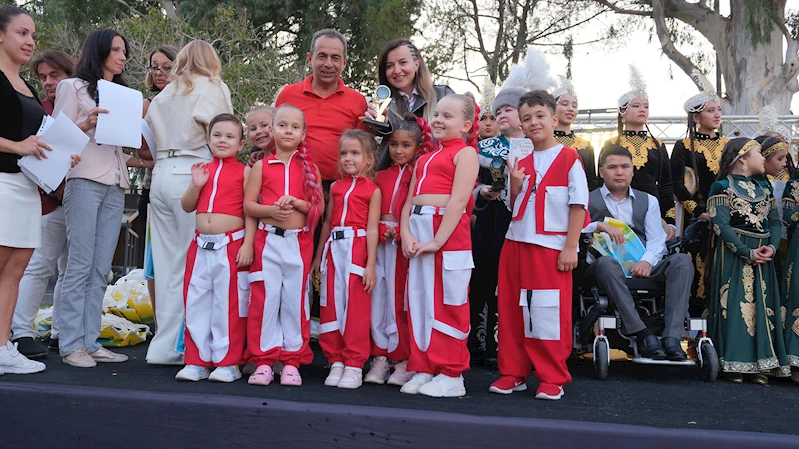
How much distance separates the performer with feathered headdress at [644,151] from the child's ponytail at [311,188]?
2.36 m

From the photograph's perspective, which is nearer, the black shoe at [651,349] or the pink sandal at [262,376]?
the pink sandal at [262,376]

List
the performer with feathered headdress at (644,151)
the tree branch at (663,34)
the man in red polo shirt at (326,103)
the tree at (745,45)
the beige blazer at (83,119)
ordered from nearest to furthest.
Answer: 1. the beige blazer at (83,119)
2. the man in red polo shirt at (326,103)
3. the performer with feathered headdress at (644,151)
4. the tree at (745,45)
5. the tree branch at (663,34)

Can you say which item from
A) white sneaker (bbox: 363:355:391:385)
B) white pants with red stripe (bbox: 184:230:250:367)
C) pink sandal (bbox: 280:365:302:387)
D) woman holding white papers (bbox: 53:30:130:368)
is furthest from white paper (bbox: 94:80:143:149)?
white sneaker (bbox: 363:355:391:385)

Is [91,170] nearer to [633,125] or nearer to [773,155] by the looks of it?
[633,125]

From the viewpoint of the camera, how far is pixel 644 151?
5.24m

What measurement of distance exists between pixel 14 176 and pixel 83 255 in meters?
0.61

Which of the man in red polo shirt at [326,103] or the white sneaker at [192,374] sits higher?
the man in red polo shirt at [326,103]

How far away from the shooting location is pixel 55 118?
12.4ft

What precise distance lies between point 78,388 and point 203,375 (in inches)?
26.4

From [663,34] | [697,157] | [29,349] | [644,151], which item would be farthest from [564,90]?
[663,34]

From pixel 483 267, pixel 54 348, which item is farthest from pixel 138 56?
pixel 483 267

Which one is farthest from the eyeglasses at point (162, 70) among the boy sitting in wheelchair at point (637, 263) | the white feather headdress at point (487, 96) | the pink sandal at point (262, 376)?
the boy sitting in wheelchair at point (637, 263)

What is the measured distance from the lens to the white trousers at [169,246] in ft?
13.5

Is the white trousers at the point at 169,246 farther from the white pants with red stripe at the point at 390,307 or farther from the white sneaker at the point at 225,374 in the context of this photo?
the white pants with red stripe at the point at 390,307
